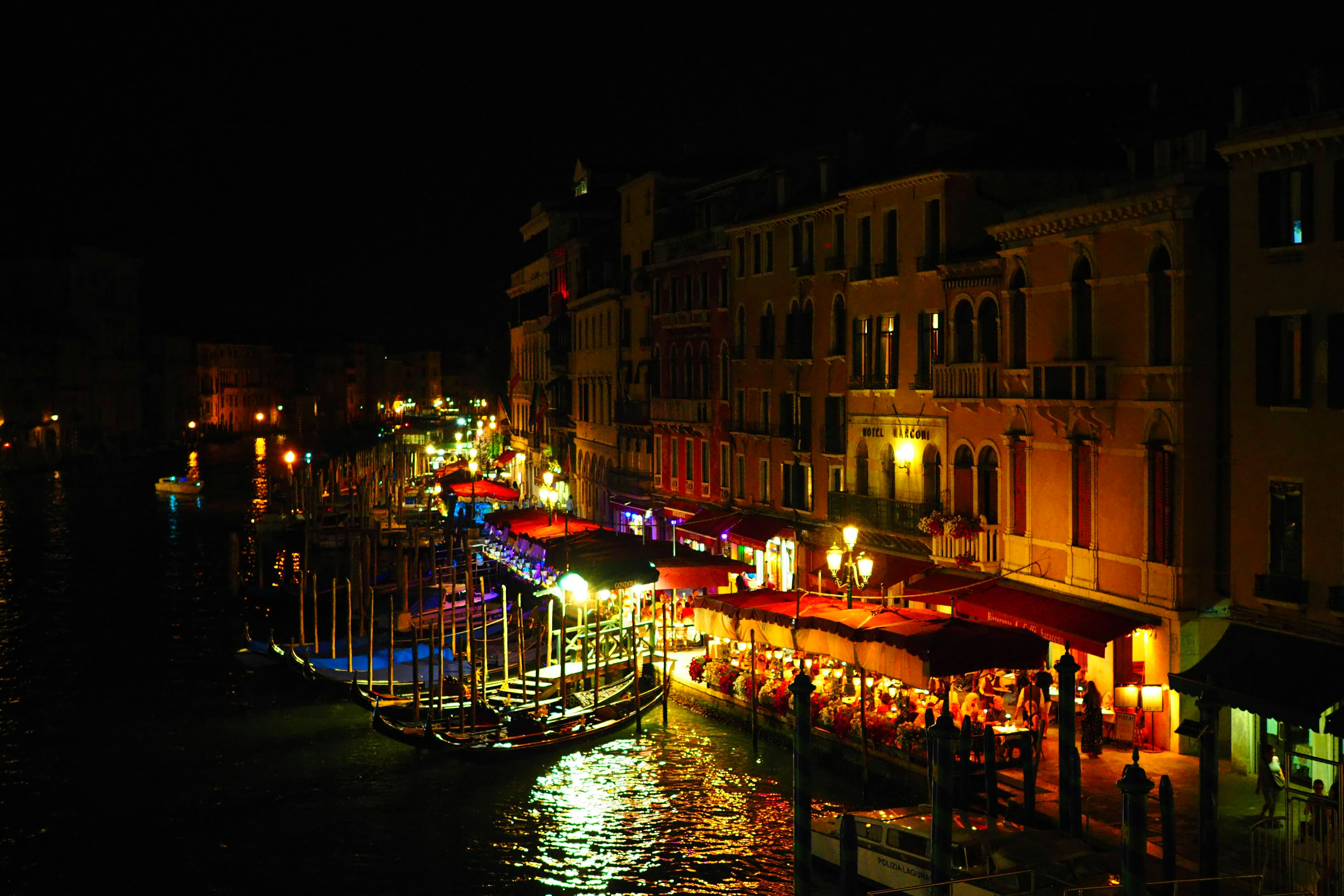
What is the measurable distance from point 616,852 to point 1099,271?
1210 centimetres

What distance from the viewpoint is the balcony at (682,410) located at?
42.5 m

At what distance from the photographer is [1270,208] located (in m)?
20.0

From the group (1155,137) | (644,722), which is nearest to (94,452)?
(644,722)

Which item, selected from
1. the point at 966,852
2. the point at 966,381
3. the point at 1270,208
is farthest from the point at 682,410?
the point at 966,852

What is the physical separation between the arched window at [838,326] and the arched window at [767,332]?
329 centimetres

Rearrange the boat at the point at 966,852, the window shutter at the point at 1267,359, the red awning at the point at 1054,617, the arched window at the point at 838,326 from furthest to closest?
the arched window at the point at 838,326
the red awning at the point at 1054,617
the window shutter at the point at 1267,359
the boat at the point at 966,852

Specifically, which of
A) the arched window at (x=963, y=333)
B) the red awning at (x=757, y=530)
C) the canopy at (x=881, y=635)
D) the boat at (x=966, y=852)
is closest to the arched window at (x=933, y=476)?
the arched window at (x=963, y=333)

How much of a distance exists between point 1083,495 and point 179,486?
7080 centimetres

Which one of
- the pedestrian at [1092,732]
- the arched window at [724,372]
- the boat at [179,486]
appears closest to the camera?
the pedestrian at [1092,732]

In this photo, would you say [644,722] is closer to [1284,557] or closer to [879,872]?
[879,872]

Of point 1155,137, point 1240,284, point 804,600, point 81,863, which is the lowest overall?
point 81,863

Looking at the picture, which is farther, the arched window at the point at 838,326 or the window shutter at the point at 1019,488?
the arched window at the point at 838,326

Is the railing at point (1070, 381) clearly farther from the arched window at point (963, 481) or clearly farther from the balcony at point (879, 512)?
the balcony at point (879, 512)

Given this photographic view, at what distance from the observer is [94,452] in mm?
117812
